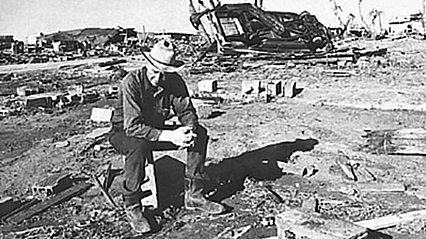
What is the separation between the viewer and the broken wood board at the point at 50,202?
15.4 ft

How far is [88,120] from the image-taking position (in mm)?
9102

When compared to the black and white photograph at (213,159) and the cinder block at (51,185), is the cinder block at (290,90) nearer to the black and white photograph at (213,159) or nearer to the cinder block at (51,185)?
the black and white photograph at (213,159)

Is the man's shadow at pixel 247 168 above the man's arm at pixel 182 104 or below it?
below

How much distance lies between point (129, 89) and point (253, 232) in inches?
60.3

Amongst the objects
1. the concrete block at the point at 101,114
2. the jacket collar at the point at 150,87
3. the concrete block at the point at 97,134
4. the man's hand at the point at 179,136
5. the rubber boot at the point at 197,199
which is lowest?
the rubber boot at the point at 197,199

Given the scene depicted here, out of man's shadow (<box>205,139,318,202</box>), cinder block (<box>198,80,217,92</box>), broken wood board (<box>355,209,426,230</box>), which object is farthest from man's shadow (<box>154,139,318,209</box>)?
cinder block (<box>198,80,217,92</box>)

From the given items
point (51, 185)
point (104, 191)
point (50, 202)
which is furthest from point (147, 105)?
point (51, 185)

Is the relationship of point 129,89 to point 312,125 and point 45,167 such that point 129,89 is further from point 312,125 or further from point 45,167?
point 312,125

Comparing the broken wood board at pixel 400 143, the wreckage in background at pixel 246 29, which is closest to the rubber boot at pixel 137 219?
the broken wood board at pixel 400 143

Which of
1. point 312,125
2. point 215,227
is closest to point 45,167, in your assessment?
point 215,227

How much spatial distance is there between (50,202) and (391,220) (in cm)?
307

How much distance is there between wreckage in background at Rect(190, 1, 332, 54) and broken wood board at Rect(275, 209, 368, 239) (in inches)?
516

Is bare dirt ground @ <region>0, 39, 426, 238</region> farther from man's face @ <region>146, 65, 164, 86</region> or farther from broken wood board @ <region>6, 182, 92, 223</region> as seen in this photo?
man's face @ <region>146, 65, 164, 86</region>

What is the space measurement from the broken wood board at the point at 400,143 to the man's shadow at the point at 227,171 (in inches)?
31.8
